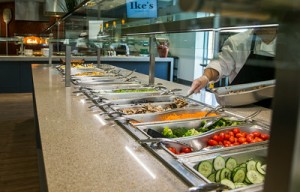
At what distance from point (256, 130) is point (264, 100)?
1.53ft

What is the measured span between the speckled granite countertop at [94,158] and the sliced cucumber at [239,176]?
0.13 m

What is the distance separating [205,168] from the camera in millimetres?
786

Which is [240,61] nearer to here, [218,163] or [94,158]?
[218,163]

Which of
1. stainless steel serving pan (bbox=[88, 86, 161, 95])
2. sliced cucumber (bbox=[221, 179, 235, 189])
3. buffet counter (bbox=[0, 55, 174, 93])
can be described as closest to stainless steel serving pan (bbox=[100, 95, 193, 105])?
stainless steel serving pan (bbox=[88, 86, 161, 95])

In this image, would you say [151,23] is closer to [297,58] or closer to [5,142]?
[297,58]

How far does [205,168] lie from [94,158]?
12.2 inches

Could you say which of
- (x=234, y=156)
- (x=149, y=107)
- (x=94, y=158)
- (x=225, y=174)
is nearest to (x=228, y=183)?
(x=225, y=174)

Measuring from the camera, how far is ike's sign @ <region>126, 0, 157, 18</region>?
58.3 inches

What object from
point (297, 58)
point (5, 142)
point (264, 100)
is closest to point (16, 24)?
point (5, 142)

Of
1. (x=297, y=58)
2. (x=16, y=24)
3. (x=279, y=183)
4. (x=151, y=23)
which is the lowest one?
(x=279, y=183)

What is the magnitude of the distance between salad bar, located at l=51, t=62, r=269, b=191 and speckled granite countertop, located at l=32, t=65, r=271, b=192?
0.04 metres

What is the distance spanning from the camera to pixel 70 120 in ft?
4.18

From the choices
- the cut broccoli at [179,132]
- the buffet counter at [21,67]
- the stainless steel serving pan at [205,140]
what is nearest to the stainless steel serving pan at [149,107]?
the cut broccoli at [179,132]

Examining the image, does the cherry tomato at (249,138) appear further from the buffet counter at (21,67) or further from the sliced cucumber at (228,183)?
the buffet counter at (21,67)
